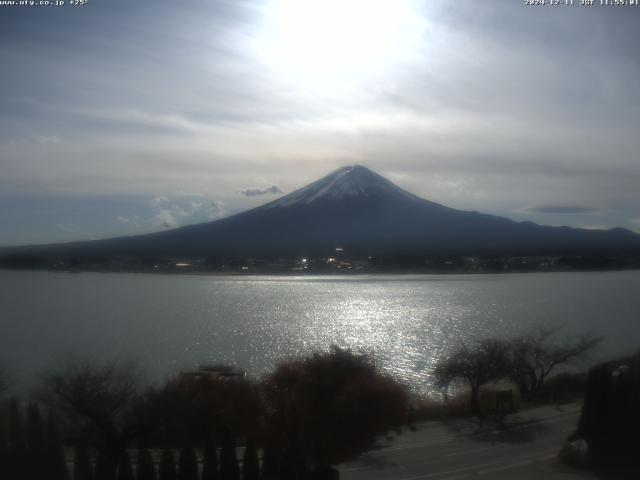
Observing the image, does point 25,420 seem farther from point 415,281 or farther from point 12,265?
point 415,281

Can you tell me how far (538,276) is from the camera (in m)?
22.8

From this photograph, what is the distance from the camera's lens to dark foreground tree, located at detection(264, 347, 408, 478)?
4105 mm

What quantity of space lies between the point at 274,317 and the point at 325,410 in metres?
8.39

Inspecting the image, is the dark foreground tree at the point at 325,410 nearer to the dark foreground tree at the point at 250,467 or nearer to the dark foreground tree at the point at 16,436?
the dark foreground tree at the point at 250,467

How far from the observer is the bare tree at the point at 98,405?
388 centimetres

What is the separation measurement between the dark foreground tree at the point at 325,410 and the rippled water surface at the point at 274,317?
1.71 meters

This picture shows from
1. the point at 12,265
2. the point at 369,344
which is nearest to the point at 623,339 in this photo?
the point at 369,344

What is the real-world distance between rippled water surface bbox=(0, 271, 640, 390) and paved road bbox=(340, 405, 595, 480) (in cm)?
187

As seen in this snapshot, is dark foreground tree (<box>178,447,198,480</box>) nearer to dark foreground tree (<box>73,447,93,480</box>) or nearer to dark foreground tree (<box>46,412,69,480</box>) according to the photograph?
dark foreground tree (<box>73,447,93,480</box>)

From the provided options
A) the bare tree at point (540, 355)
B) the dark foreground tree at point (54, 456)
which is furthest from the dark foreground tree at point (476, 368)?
the dark foreground tree at point (54, 456)

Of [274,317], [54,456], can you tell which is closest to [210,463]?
[54,456]

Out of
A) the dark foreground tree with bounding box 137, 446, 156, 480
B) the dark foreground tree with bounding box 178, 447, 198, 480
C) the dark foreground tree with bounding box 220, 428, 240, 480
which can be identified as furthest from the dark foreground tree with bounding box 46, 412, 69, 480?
the dark foreground tree with bounding box 220, 428, 240, 480

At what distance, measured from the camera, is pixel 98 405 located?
4172 mm

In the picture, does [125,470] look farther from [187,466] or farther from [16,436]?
[16,436]
